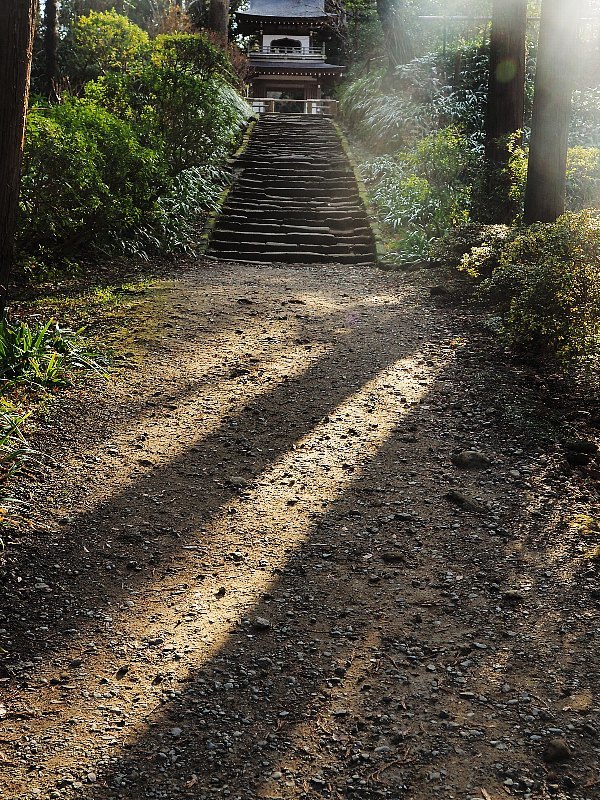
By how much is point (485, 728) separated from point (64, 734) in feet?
4.50

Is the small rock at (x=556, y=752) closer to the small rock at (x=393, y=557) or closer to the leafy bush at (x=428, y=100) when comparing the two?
the small rock at (x=393, y=557)

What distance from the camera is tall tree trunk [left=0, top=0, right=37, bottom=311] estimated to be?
226 inches

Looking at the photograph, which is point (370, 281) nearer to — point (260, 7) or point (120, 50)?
point (120, 50)

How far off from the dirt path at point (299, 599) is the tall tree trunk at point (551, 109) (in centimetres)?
331

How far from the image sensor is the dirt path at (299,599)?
2.41 meters

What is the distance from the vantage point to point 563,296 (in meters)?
5.29

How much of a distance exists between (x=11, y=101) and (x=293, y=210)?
6.51 meters

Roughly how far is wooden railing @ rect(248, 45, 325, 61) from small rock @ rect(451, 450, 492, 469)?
31436 mm

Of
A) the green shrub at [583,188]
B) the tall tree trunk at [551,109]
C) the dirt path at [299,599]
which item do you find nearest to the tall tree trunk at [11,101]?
the dirt path at [299,599]

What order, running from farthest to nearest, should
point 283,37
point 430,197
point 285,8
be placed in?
point 283,37
point 285,8
point 430,197

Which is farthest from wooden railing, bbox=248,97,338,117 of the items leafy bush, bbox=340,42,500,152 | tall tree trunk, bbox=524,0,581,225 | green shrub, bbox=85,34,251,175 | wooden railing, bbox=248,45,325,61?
tall tree trunk, bbox=524,0,581,225

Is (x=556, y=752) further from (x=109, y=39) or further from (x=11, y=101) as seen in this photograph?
(x=109, y=39)

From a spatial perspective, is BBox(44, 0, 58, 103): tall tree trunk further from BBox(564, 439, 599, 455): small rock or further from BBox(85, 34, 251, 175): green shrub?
BBox(564, 439, 599, 455): small rock

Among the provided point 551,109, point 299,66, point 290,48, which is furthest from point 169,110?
point 290,48
